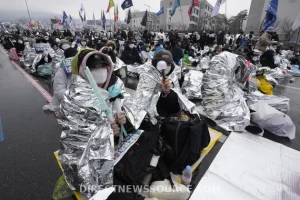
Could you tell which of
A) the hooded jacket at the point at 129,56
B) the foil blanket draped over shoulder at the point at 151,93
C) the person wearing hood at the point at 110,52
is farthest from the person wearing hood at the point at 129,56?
the foil blanket draped over shoulder at the point at 151,93

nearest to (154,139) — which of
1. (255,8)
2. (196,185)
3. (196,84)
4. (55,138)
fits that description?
(196,185)

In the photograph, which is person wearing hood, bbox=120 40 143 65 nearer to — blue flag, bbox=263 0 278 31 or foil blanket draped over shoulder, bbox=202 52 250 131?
foil blanket draped over shoulder, bbox=202 52 250 131

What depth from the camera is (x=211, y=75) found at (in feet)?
12.0

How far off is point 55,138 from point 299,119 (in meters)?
5.00

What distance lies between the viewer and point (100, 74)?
1.63 meters

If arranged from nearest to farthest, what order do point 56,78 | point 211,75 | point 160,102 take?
point 160,102, point 56,78, point 211,75

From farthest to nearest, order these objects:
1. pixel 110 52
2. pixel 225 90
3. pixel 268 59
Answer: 1. pixel 268 59
2. pixel 110 52
3. pixel 225 90

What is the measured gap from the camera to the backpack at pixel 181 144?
1.96 m

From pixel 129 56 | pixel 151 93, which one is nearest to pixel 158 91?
pixel 151 93

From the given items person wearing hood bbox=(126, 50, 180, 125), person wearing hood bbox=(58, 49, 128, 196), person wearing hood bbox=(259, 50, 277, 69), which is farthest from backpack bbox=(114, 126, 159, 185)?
person wearing hood bbox=(259, 50, 277, 69)

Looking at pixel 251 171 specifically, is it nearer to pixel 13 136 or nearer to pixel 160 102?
pixel 160 102

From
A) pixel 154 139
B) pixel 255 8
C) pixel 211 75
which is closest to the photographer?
pixel 154 139

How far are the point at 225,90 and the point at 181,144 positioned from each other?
1.96 meters

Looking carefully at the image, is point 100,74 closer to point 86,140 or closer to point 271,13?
point 86,140
